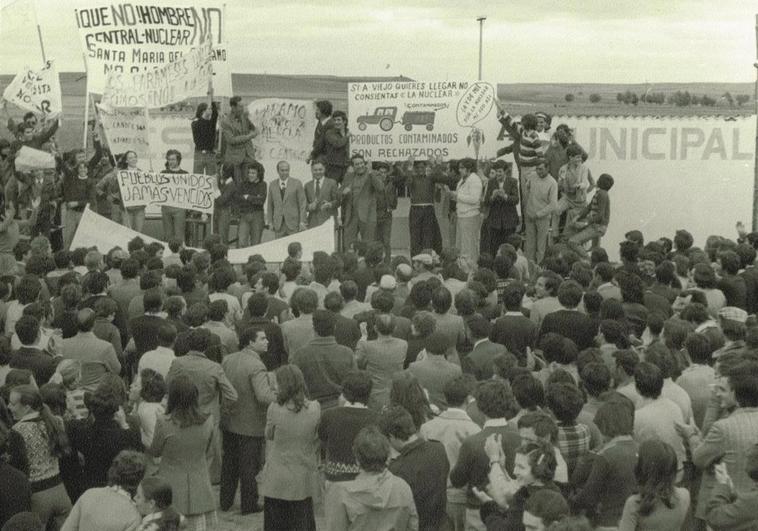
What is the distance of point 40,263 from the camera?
12312 millimetres

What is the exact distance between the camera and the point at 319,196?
1881 cm

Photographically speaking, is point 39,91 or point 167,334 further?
point 39,91

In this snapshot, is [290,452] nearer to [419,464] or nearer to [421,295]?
[419,464]

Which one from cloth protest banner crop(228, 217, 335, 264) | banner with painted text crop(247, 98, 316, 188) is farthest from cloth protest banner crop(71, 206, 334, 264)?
banner with painted text crop(247, 98, 316, 188)

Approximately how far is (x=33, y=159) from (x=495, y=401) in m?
12.8

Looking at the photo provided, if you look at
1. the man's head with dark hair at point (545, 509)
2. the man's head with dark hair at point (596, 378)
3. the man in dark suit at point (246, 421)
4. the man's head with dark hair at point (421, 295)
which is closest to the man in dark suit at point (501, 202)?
the man's head with dark hair at point (421, 295)

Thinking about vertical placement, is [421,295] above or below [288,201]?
below

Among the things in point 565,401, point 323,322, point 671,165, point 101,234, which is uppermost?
point 671,165

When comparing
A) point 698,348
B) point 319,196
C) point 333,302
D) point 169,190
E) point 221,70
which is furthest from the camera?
point 221,70

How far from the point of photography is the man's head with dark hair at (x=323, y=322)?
29.5 ft

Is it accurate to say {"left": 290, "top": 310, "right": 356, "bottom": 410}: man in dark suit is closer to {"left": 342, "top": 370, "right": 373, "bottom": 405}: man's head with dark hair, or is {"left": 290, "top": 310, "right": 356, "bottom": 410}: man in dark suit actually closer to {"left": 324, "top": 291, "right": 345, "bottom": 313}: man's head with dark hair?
{"left": 324, "top": 291, "right": 345, "bottom": 313}: man's head with dark hair

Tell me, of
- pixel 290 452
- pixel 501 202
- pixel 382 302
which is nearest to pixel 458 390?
pixel 290 452

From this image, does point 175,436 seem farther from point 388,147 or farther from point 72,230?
point 388,147

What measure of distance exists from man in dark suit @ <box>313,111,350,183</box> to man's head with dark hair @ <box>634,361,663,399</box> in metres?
12.3
